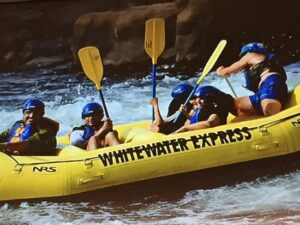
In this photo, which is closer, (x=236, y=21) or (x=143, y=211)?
(x=143, y=211)

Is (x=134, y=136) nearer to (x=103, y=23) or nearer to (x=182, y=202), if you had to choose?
(x=182, y=202)

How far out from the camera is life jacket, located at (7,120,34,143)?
75.6 inches

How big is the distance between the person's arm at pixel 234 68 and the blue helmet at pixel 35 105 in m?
0.57

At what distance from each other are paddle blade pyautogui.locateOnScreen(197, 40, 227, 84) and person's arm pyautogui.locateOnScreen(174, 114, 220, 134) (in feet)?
0.43

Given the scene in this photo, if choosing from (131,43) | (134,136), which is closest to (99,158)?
(134,136)

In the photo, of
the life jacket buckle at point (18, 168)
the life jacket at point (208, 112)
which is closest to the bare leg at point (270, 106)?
the life jacket at point (208, 112)

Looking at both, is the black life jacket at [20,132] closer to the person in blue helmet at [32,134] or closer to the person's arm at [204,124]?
the person in blue helmet at [32,134]

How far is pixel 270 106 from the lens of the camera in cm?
191

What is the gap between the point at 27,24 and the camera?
79.3 inches

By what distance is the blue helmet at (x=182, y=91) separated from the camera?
6.40 feet

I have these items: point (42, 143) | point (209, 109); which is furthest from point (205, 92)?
point (42, 143)

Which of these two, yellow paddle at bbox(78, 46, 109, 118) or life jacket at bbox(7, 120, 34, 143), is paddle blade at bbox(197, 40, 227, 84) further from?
life jacket at bbox(7, 120, 34, 143)

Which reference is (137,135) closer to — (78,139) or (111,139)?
(111,139)

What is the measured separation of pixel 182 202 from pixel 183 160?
12 cm
